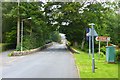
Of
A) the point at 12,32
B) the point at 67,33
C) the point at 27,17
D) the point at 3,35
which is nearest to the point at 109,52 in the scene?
the point at 27,17

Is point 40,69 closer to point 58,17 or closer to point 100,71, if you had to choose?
point 100,71

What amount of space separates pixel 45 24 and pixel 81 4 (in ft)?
22.0

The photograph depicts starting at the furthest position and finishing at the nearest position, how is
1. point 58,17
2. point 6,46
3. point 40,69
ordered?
1. point 6,46
2. point 58,17
3. point 40,69

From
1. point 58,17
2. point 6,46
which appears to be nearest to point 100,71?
point 58,17

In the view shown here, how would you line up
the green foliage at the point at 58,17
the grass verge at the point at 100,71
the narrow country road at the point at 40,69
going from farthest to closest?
the green foliage at the point at 58,17 < the narrow country road at the point at 40,69 < the grass verge at the point at 100,71

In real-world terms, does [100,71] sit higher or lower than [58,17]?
→ lower

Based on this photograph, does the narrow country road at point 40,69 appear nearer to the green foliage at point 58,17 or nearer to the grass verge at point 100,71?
the grass verge at point 100,71

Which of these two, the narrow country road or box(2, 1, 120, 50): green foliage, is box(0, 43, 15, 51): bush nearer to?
box(2, 1, 120, 50): green foliage

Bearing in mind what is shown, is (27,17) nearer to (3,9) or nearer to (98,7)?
(3,9)

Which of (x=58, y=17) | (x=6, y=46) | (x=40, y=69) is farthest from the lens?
(x=6, y=46)

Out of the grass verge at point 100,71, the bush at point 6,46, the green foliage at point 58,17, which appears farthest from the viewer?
the bush at point 6,46

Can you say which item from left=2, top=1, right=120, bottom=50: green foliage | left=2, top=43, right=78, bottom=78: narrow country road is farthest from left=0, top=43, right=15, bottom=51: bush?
left=2, top=43, right=78, bottom=78: narrow country road

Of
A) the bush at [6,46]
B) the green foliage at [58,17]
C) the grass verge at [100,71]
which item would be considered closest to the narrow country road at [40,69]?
the grass verge at [100,71]

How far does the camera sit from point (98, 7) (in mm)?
48938
